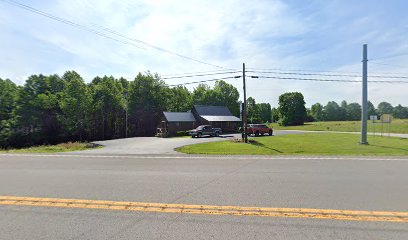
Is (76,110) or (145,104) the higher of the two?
(145,104)

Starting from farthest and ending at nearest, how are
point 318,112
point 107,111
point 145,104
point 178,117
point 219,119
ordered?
point 318,112 < point 145,104 < point 219,119 < point 107,111 < point 178,117

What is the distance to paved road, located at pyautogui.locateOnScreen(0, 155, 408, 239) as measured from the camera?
4.20 metres

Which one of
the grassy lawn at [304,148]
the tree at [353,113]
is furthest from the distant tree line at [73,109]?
the tree at [353,113]

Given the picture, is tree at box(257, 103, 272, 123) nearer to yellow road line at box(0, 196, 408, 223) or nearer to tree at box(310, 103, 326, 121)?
tree at box(310, 103, 326, 121)

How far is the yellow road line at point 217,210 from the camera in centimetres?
483

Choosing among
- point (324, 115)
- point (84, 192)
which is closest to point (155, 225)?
point (84, 192)

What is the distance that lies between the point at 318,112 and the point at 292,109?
4399cm

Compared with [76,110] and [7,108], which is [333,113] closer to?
[76,110]

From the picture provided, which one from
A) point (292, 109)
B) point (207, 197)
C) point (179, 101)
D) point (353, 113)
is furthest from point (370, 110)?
point (207, 197)

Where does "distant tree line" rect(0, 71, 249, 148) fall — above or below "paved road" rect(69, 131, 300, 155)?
above

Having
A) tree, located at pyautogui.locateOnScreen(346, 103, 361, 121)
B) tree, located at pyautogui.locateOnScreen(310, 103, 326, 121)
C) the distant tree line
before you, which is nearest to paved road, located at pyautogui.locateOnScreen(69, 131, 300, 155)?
the distant tree line

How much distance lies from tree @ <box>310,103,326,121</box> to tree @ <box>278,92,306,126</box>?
34874 mm

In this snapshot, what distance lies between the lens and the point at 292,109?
9544cm

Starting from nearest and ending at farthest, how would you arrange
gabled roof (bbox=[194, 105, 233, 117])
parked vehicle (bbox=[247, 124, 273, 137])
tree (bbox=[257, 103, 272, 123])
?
parked vehicle (bbox=[247, 124, 273, 137]) < gabled roof (bbox=[194, 105, 233, 117]) < tree (bbox=[257, 103, 272, 123])
